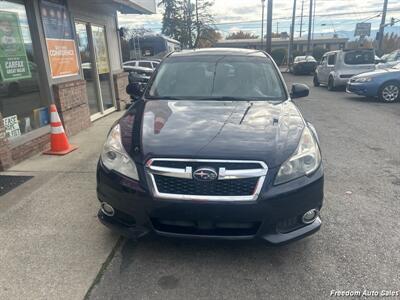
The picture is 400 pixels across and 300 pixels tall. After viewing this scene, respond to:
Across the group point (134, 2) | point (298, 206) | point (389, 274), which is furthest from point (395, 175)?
point (134, 2)

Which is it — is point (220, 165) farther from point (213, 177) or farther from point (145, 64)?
point (145, 64)

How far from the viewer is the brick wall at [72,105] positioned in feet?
21.7

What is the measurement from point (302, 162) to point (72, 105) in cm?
565

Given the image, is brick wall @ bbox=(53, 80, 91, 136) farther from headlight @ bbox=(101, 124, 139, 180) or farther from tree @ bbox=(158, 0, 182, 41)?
tree @ bbox=(158, 0, 182, 41)

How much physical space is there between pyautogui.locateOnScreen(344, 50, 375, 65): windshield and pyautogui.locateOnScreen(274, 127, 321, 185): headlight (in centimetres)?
1343

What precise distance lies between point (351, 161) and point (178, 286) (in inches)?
149

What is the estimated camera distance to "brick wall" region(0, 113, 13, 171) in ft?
16.1

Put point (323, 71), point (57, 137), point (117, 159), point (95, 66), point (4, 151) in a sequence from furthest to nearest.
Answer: point (323, 71) → point (95, 66) → point (57, 137) → point (4, 151) → point (117, 159)

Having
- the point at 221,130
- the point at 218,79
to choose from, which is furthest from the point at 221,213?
the point at 218,79

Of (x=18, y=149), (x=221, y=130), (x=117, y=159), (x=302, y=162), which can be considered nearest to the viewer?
(x=302, y=162)

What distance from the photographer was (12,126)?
5.59m

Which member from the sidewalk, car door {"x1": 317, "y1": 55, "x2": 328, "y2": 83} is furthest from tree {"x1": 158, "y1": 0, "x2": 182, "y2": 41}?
the sidewalk

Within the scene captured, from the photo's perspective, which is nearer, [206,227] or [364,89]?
[206,227]

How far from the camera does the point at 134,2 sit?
30.0 ft
